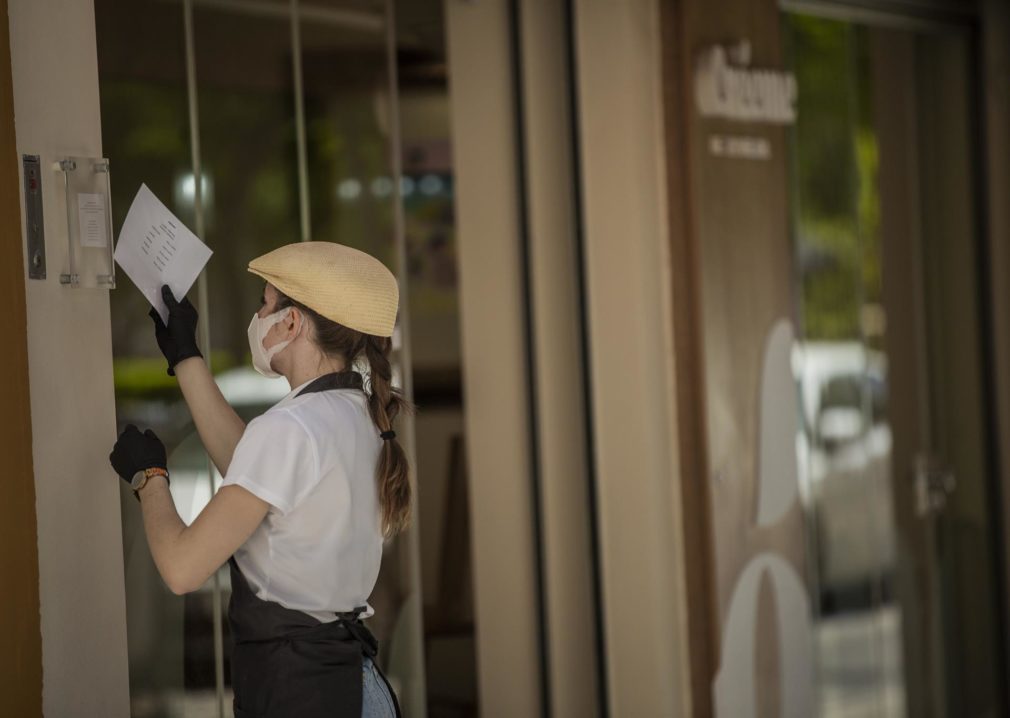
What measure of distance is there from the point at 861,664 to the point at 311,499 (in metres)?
2.85

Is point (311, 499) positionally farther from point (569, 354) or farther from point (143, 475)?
point (569, 354)

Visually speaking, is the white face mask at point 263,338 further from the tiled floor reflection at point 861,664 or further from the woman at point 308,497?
the tiled floor reflection at point 861,664

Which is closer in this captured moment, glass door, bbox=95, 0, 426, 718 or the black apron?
the black apron

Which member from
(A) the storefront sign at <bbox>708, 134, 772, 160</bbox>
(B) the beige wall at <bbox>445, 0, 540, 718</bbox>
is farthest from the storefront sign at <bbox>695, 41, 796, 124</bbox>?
(B) the beige wall at <bbox>445, 0, 540, 718</bbox>

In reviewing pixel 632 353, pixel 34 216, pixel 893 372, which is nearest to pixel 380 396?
pixel 34 216

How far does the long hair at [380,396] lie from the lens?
2.35 m

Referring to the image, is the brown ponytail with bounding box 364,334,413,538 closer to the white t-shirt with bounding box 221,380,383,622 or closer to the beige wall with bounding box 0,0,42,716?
the white t-shirt with bounding box 221,380,383,622

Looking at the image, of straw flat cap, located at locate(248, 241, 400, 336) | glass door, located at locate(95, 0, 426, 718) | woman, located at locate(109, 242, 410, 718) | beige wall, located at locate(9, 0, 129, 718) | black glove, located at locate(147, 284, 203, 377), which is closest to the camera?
woman, located at locate(109, 242, 410, 718)

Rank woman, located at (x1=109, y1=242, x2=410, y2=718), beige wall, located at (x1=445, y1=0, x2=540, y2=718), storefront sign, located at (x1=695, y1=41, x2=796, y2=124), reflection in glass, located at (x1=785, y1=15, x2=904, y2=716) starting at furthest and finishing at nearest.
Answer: reflection in glass, located at (x1=785, y1=15, x2=904, y2=716), storefront sign, located at (x1=695, y1=41, x2=796, y2=124), beige wall, located at (x1=445, y1=0, x2=540, y2=718), woman, located at (x1=109, y1=242, x2=410, y2=718)

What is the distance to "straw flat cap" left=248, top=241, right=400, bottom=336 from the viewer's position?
2.29 m

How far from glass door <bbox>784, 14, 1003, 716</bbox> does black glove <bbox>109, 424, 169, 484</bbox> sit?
8.14 ft

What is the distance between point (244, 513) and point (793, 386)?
2.20 metres

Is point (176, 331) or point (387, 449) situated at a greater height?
point (176, 331)

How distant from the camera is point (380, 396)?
241 centimetres
